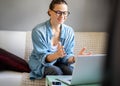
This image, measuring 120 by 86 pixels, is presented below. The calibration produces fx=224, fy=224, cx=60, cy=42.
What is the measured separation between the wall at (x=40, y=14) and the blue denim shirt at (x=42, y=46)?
0.50 meters

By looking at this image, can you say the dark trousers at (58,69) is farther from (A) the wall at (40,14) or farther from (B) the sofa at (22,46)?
(A) the wall at (40,14)

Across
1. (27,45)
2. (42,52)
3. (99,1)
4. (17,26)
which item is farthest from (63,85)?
(99,1)

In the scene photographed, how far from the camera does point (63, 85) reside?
50.7 inches

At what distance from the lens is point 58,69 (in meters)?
1.69

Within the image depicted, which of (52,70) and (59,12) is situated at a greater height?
(59,12)

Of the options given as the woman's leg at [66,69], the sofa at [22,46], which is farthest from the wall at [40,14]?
the woman's leg at [66,69]

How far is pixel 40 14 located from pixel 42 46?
0.66 meters

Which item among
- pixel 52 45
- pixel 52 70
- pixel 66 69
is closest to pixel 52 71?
pixel 52 70

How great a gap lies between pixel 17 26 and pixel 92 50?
31.5 inches

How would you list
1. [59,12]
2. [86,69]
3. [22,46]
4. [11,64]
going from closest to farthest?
[86,69] < [59,12] < [11,64] < [22,46]

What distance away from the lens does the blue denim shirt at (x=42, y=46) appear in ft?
5.61

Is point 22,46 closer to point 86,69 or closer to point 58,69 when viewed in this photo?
point 58,69

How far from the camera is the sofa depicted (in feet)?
5.86

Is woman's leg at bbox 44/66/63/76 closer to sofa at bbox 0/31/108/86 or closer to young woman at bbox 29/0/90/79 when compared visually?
young woman at bbox 29/0/90/79
